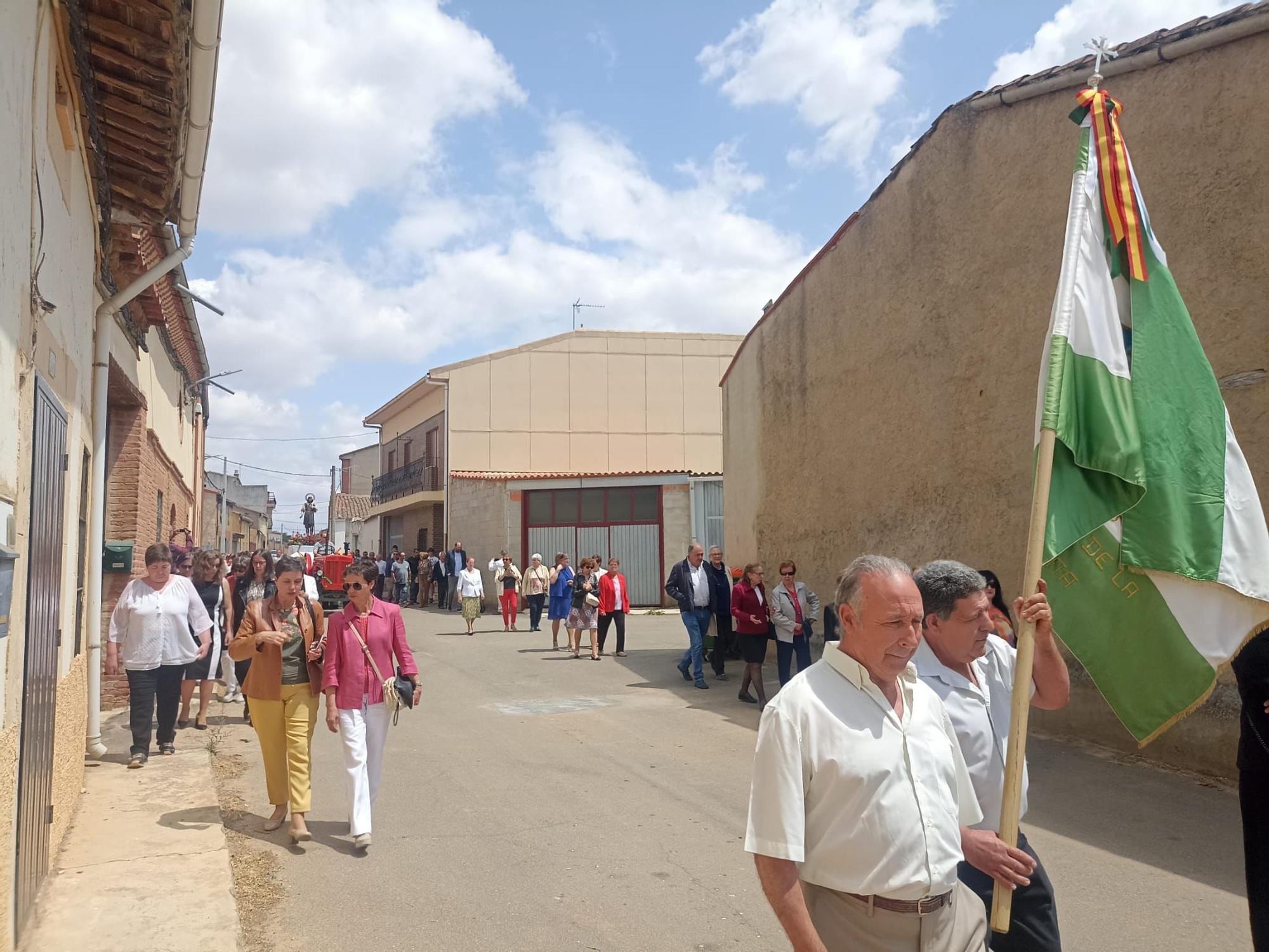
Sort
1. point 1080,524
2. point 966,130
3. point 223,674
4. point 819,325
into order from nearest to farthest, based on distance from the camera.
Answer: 1. point 1080,524
2. point 966,130
3. point 223,674
4. point 819,325

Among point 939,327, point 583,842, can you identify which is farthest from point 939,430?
point 583,842

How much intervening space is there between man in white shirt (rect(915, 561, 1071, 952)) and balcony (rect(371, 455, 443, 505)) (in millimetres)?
30621

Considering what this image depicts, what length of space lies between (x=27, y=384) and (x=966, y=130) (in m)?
8.96

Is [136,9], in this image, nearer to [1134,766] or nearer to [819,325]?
[1134,766]

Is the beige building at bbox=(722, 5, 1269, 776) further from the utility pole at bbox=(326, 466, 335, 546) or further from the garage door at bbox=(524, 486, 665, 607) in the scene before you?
the utility pole at bbox=(326, 466, 335, 546)

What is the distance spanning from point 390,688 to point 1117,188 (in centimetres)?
477

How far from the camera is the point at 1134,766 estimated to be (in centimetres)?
788

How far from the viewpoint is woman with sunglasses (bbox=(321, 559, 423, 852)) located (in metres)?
6.02

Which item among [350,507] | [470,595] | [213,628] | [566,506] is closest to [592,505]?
[566,506]

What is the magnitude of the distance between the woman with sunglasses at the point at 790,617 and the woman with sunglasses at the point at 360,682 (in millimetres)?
5740

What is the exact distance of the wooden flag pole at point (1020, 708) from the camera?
2820 millimetres

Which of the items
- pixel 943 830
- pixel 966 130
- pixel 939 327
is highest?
pixel 966 130

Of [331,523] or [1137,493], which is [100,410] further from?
[331,523]

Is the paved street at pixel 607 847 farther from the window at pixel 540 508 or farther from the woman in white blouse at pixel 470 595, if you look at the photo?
the window at pixel 540 508
